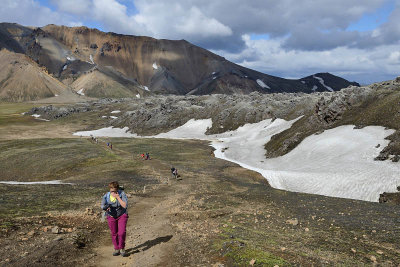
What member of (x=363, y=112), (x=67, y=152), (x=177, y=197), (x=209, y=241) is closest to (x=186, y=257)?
(x=209, y=241)

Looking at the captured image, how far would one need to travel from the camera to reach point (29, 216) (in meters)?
20.1

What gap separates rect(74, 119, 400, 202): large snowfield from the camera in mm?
40969

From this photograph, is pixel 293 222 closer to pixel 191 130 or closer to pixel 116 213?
pixel 116 213

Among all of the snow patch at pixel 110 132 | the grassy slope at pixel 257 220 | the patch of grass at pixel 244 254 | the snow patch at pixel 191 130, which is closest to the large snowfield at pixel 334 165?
the grassy slope at pixel 257 220

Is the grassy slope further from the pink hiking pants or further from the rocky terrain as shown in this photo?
the rocky terrain

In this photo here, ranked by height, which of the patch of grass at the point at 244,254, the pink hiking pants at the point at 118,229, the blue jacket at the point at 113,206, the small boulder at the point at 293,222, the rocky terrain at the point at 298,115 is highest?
the rocky terrain at the point at 298,115

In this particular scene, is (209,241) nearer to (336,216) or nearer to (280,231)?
(280,231)

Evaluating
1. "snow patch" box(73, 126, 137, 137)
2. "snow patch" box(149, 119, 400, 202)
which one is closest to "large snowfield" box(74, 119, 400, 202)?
"snow patch" box(149, 119, 400, 202)

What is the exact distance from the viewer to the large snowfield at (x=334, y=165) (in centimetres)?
4097

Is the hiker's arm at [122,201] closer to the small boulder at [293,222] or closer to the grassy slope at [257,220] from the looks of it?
the grassy slope at [257,220]

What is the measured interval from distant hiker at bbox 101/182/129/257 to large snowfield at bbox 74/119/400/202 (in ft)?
113

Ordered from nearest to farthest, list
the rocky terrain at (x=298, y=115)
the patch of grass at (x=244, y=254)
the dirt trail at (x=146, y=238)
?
the patch of grass at (x=244, y=254) < the dirt trail at (x=146, y=238) < the rocky terrain at (x=298, y=115)

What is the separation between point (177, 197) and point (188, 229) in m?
12.4

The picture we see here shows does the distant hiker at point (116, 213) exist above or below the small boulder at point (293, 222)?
above
